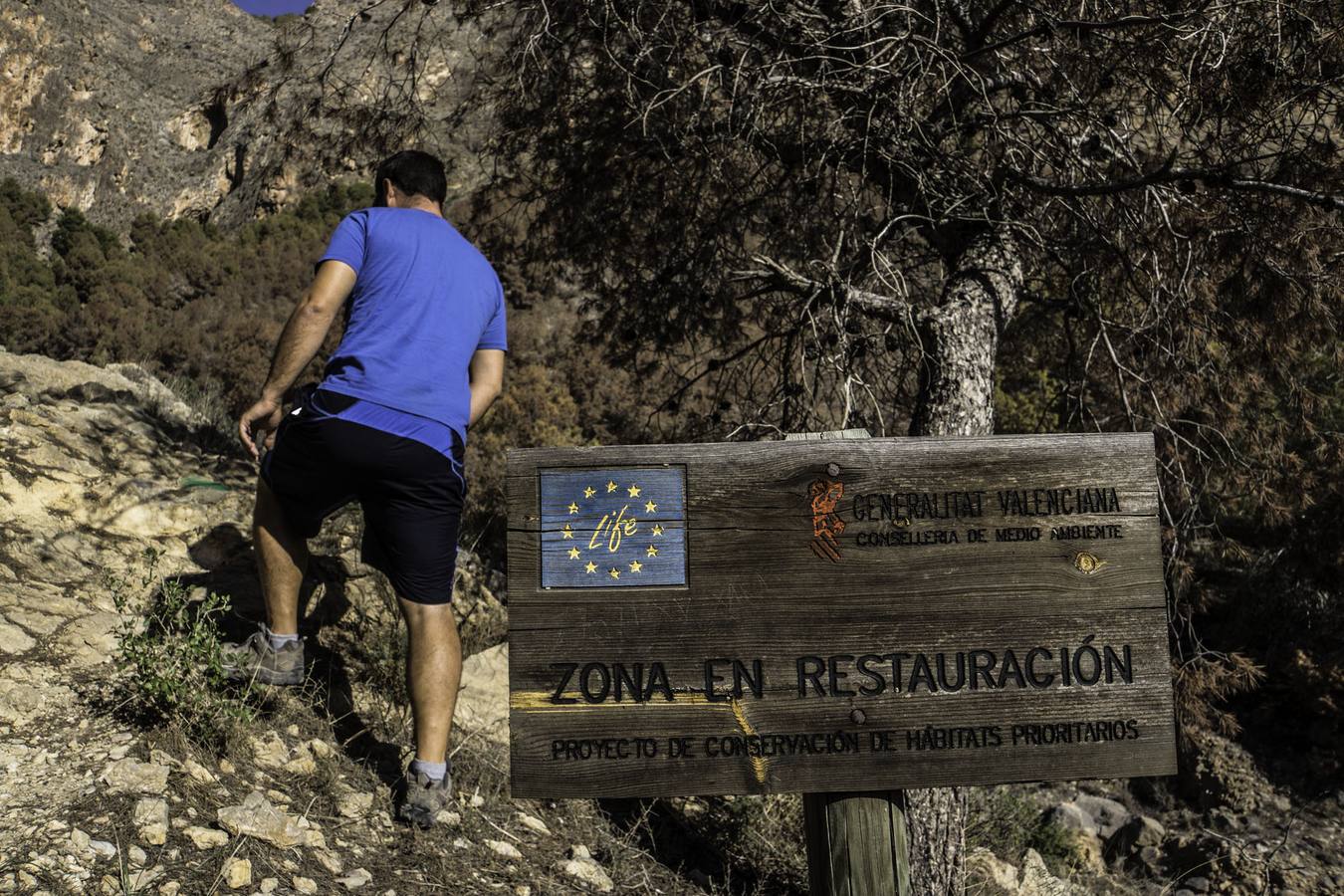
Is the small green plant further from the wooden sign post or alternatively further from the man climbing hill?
the wooden sign post

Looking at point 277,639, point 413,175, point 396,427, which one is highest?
point 413,175

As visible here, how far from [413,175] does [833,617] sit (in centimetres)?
200

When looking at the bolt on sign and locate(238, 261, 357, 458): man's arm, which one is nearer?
the bolt on sign

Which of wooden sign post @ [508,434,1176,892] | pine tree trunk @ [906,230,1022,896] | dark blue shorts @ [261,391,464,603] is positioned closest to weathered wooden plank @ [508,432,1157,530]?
wooden sign post @ [508,434,1176,892]

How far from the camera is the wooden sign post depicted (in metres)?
2.08

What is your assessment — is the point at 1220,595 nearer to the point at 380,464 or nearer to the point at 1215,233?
the point at 1215,233

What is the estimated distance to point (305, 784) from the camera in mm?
3166

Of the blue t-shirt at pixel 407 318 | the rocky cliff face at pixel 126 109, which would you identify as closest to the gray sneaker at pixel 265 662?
the blue t-shirt at pixel 407 318

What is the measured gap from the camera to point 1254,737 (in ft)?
20.9

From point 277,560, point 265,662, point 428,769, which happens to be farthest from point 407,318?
point 428,769

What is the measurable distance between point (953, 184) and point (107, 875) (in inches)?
146

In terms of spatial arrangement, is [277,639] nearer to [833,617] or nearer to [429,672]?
[429,672]

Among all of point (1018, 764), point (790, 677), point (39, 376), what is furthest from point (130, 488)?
point (1018, 764)

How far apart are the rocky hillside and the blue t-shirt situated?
1.10 meters
